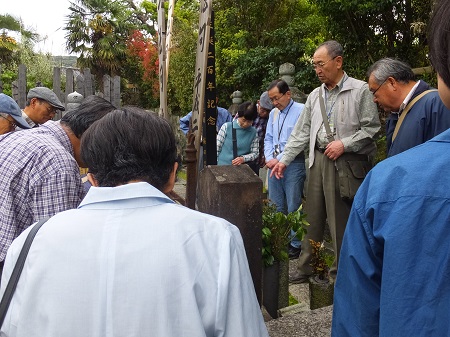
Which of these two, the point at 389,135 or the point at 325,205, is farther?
the point at 325,205

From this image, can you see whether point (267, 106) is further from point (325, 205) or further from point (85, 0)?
point (85, 0)

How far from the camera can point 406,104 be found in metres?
3.41

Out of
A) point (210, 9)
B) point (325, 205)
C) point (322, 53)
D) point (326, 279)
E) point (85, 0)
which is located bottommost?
point (326, 279)

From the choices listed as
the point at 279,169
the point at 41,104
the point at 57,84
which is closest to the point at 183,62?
the point at 57,84

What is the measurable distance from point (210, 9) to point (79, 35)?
2340cm

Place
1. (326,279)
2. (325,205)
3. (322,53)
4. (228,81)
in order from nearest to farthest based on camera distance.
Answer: (326,279) → (322,53) → (325,205) → (228,81)

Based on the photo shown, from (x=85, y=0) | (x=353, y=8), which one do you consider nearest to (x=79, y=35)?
(x=85, y=0)

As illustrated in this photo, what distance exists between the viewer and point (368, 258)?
3.90 feet

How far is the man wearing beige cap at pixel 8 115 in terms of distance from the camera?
3602 millimetres

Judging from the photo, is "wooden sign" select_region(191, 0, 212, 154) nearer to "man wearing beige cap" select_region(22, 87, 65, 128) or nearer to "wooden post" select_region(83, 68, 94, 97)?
"man wearing beige cap" select_region(22, 87, 65, 128)

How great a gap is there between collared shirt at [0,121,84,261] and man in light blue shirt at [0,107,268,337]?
2.85ft

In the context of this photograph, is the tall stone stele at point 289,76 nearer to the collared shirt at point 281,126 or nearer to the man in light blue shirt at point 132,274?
the collared shirt at point 281,126

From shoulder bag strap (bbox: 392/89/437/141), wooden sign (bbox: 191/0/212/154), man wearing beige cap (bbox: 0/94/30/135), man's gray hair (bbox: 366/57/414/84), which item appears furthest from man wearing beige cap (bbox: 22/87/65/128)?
shoulder bag strap (bbox: 392/89/437/141)

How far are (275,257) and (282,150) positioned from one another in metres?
1.86
